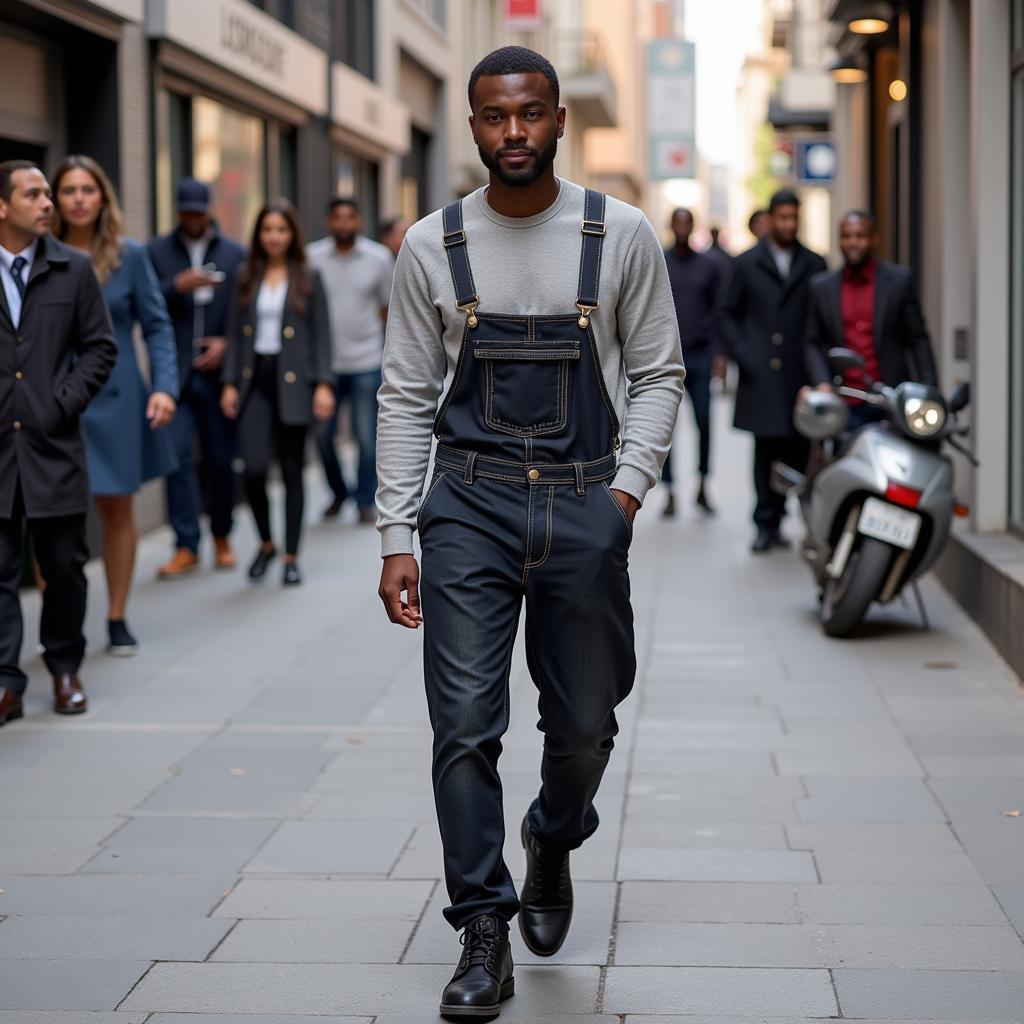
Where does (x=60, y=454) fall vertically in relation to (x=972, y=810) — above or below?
above

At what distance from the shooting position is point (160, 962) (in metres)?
4.39

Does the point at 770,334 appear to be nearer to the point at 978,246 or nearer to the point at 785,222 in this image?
the point at 785,222

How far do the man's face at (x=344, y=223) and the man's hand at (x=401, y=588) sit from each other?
879 centimetres

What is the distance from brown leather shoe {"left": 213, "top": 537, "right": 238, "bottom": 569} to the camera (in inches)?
437

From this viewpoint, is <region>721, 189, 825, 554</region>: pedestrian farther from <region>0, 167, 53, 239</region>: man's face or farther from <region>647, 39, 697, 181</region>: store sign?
<region>647, 39, 697, 181</region>: store sign

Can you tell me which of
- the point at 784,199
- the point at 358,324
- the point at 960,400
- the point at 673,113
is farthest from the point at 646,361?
the point at 673,113

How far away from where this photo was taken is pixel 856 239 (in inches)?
386

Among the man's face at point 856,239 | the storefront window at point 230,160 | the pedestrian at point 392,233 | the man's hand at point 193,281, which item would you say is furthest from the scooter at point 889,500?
the pedestrian at point 392,233

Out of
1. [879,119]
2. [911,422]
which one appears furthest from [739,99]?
[911,422]

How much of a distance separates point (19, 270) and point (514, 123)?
3.43 metres

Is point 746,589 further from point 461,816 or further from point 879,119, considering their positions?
point 879,119

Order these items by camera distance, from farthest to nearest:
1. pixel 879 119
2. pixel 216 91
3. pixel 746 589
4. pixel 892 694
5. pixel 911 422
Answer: pixel 879 119 < pixel 216 91 < pixel 746 589 < pixel 911 422 < pixel 892 694

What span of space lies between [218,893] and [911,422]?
464cm

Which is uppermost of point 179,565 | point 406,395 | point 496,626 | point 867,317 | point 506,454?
point 867,317
